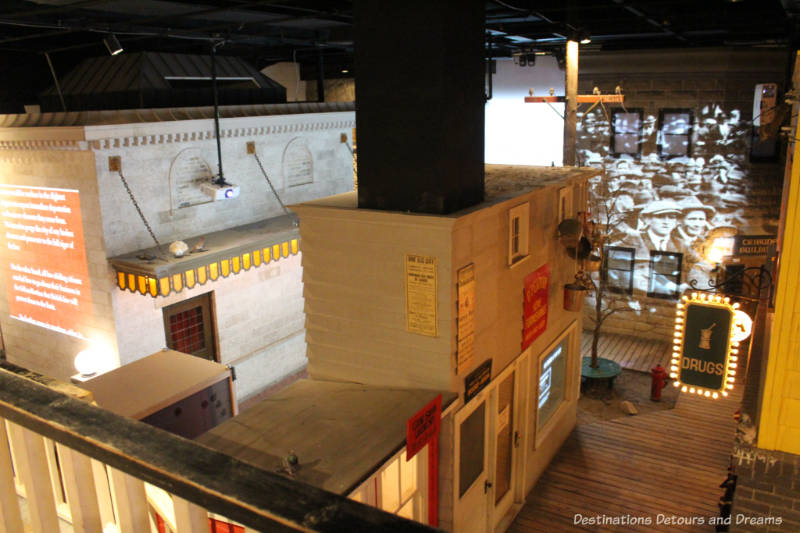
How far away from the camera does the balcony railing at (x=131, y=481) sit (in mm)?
1329

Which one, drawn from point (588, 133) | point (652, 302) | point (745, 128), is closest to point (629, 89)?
point (588, 133)

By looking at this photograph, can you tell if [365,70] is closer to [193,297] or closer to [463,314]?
[463,314]

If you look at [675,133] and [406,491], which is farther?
[675,133]

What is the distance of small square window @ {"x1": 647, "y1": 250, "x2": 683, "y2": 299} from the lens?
52.1ft

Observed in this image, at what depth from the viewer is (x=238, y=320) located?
12.9 metres

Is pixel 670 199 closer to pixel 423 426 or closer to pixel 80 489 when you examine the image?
pixel 423 426

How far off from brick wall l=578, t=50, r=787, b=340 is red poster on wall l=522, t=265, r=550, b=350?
7.93m

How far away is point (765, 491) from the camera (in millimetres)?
5109

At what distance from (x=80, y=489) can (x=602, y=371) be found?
1298 cm

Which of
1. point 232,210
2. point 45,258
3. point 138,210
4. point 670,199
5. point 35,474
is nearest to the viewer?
point 35,474

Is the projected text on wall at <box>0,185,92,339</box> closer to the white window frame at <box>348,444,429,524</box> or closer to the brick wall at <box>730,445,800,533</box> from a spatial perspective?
the white window frame at <box>348,444,429,524</box>

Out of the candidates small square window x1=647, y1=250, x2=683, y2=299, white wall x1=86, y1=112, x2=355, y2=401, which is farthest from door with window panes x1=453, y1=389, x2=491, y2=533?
small square window x1=647, y1=250, x2=683, y2=299

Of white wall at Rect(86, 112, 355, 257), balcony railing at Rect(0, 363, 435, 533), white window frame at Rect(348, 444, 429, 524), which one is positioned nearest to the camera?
balcony railing at Rect(0, 363, 435, 533)

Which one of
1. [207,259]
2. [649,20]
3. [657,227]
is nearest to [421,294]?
[207,259]
